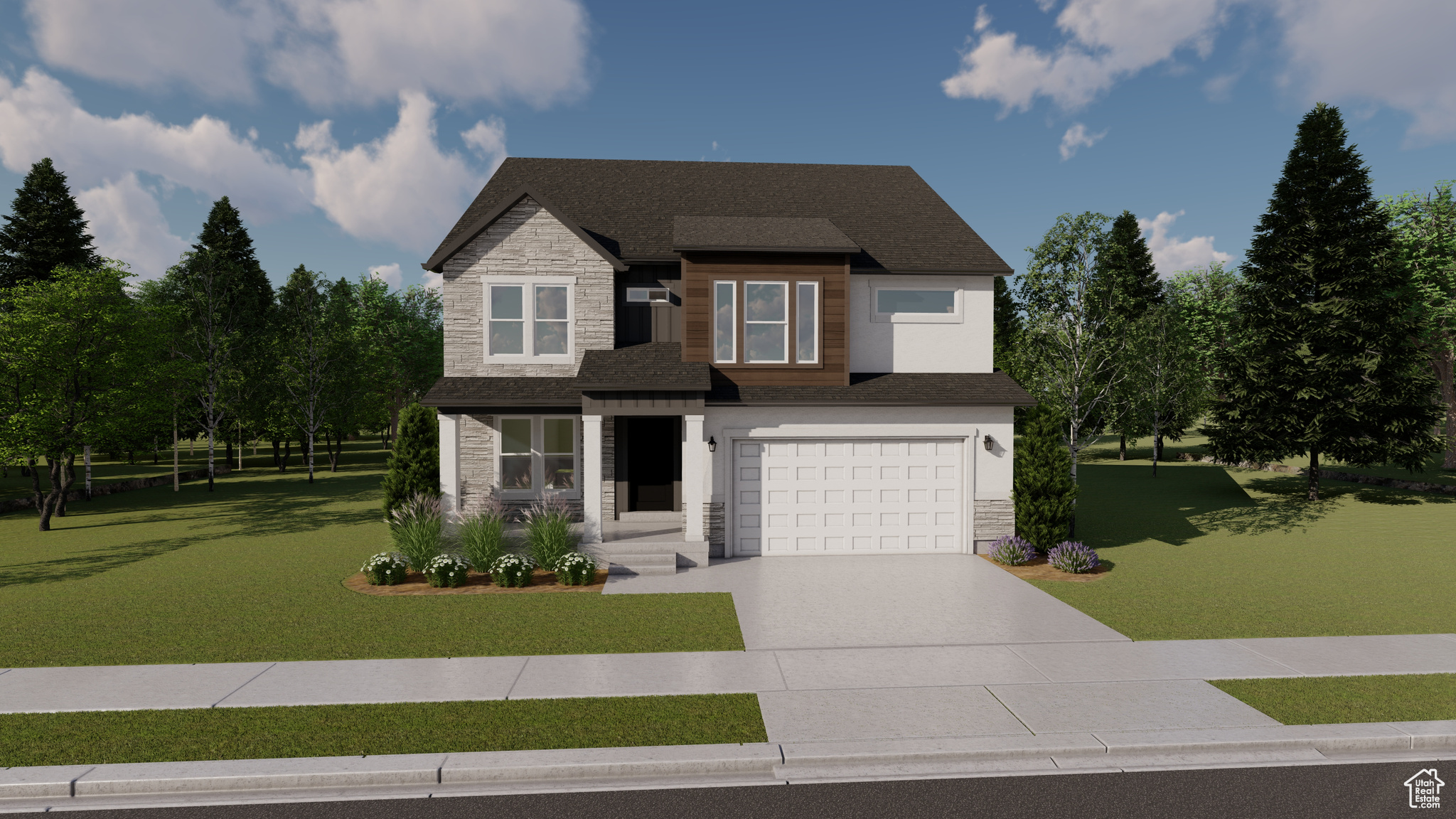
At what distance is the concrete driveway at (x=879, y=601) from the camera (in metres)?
9.52

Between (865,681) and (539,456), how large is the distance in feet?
38.6

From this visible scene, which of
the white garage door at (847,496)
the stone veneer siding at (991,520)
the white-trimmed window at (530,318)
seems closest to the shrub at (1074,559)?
the stone veneer siding at (991,520)

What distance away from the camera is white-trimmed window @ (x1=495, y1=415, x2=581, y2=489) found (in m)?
17.2

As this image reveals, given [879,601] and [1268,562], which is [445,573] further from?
[1268,562]

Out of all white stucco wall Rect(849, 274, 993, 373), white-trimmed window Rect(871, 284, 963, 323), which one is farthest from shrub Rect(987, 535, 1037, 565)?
white-trimmed window Rect(871, 284, 963, 323)

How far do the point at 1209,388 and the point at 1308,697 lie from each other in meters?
41.5

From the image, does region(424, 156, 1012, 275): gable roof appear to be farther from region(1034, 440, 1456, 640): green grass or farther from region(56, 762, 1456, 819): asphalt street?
region(56, 762, 1456, 819): asphalt street

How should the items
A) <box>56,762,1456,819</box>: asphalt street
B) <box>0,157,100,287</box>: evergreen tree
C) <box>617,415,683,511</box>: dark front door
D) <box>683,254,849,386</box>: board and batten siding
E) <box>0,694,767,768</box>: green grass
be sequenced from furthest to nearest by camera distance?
<box>0,157,100,287</box>: evergreen tree
<box>617,415,683,511</box>: dark front door
<box>683,254,849,386</box>: board and batten siding
<box>0,694,767,768</box>: green grass
<box>56,762,1456,819</box>: asphalt street

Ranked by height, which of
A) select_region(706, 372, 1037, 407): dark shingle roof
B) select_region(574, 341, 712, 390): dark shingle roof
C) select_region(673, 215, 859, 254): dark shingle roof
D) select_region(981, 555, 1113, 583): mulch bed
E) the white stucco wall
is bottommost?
select_region(981, 555, 1113, 583): mulch bed

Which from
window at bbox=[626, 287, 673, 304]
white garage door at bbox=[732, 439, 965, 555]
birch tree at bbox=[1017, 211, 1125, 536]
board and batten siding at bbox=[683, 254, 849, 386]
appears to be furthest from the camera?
birch tree at bbox=[1017, 211, 1125, 536]

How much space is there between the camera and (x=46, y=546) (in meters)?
17.2

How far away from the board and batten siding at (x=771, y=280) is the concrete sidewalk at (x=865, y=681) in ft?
25.2

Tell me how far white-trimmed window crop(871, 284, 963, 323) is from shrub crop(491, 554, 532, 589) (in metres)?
9.89

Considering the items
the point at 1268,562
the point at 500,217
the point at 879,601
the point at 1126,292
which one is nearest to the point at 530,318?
the point at 500,217
